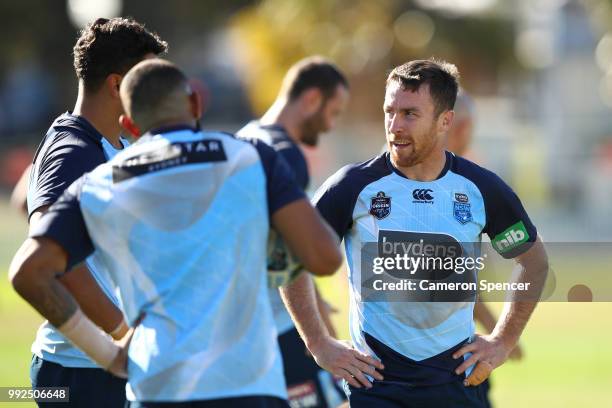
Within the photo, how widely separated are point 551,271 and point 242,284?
253 cm

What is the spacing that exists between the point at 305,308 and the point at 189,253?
5.22 ft

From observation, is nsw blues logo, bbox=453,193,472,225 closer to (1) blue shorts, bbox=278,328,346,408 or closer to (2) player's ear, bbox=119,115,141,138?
(2) player's ear, bbox=119,115,141,138

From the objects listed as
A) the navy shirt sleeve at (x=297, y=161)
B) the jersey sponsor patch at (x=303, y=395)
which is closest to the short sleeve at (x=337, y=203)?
the navy shirt sleeve at (x=297, y=161)

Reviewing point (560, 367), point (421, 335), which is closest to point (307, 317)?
point (421, 335)

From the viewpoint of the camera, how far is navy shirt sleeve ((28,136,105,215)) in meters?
5.09

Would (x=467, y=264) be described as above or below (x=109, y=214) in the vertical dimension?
below

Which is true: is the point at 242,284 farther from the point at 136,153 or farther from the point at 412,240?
the point at 412,240

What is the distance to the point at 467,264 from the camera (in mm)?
5910

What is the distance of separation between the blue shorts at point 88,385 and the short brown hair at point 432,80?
6.90ft

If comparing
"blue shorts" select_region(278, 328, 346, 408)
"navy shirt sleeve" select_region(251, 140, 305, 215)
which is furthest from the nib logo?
"blue shorts" select_region(278, 328, 346, 408)

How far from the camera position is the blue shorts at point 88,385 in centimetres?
552

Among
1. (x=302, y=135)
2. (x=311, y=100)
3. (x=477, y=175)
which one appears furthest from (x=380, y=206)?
(x=311, y=100)

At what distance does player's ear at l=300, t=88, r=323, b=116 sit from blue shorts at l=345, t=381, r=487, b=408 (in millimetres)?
3674

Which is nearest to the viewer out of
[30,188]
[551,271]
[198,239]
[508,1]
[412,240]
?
[198,239]
